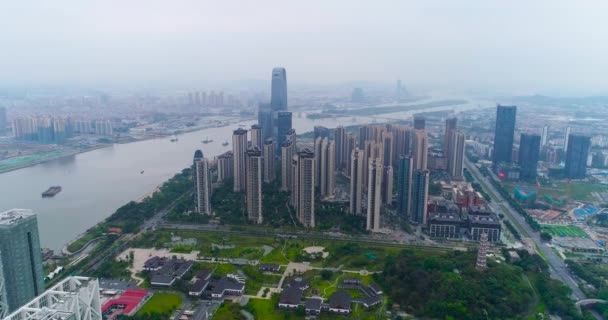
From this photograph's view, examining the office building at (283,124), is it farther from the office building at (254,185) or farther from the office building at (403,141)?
the office building at (254,185)

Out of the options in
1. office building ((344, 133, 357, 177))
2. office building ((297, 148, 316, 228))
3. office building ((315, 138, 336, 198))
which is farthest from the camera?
office building ((344, 133, 357, 177))

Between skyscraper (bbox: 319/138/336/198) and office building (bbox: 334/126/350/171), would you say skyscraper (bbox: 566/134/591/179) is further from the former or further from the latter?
skyscraper (bbox: 319/138/336/198)

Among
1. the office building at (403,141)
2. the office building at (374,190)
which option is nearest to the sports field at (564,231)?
the office building at (374,190)

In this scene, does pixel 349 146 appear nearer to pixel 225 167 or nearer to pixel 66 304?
pixel 225 167

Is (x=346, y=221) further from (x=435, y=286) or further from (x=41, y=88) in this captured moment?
(x=41, y=88)

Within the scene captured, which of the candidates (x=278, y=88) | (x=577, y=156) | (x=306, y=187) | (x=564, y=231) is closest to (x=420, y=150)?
(x=564, y=231)

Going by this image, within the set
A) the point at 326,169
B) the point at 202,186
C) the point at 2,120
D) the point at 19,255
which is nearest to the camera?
the point at 19,255

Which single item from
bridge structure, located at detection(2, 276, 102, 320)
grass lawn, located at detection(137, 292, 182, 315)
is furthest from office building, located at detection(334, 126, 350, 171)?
bridge structure, located at detection(2, 276, 102, 320)
